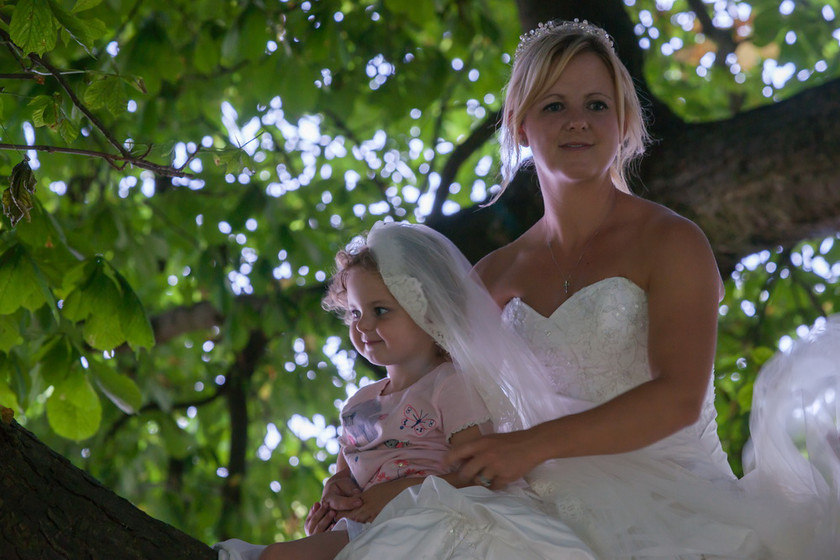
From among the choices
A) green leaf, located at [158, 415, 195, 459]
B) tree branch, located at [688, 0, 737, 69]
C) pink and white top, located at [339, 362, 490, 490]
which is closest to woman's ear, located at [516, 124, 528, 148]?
pink and white top, located at [339, 362, 490, 490]

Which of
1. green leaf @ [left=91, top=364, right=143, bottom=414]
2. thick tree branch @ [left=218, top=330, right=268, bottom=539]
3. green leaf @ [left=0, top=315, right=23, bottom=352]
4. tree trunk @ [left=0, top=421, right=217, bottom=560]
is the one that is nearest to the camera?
tree trunk @ [left=0, top=421, right=217, bottom=560]

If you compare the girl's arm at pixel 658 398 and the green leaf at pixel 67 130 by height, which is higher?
the green leaf at pixel 67 130

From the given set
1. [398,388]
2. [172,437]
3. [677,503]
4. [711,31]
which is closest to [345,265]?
[398,388]

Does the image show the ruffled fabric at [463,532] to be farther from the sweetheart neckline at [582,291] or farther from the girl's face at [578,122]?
the girl's face at [578,122]

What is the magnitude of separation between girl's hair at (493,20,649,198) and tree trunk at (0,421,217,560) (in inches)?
53.1

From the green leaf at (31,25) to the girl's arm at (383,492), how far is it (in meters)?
1.18

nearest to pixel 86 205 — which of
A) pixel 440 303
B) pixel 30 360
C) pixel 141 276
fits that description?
pixel 141 276

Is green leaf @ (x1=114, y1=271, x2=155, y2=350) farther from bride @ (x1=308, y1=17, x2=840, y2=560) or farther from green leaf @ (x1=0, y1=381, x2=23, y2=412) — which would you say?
bride @ (x1=308, y1=17, x2=840, y2=560)

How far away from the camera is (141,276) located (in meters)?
4.82

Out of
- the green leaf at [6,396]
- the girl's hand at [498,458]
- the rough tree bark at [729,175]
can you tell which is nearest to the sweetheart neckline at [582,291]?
the girl's hand at [498,458]

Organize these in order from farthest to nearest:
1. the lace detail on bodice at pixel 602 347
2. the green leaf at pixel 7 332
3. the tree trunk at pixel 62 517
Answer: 1. the green leaf at pixel 7 332
2. the lace detail on bodice at pixel 602 347
3. the tree trunk at pixel 62 517

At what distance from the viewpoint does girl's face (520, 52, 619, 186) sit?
2479mm

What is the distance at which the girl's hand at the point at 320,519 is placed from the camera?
7.72 feet

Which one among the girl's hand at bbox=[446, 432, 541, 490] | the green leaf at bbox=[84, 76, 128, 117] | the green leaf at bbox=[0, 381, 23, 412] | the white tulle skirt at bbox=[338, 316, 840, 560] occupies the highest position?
the green leaf at bbox=[84, 76, 128, 117]
